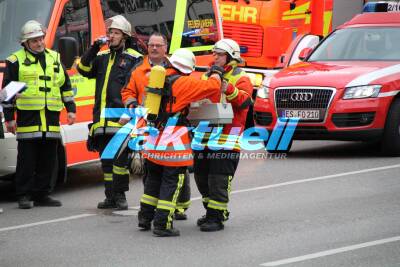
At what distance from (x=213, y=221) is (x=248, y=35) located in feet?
29.9

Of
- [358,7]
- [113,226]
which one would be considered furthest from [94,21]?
[358,7]

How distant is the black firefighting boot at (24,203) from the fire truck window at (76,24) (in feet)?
5.30

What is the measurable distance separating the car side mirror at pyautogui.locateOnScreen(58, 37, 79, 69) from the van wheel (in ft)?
14.7

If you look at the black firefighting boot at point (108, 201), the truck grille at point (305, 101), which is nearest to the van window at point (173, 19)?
the truck grille at point (305, 101)

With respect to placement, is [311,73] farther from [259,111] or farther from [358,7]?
[358,7]

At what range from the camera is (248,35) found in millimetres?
18562

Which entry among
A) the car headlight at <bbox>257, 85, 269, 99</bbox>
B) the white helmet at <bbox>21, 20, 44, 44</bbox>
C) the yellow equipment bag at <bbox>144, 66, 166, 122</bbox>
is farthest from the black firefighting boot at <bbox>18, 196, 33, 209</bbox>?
the car headlight at <bbox>257, 85, 269, 99</bbox>

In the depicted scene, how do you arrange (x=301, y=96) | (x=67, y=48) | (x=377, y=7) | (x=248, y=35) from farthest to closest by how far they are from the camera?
(x=248, y=35)
(x=377, y=7)
(x=301, y=96)
(x=67, y=48)

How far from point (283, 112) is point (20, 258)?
6166 millimetres

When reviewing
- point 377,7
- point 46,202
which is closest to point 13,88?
point 46,202

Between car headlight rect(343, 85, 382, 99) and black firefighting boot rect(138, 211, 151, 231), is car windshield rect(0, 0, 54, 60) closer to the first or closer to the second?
black firefighting boot rect(138, 211, 151, 231)

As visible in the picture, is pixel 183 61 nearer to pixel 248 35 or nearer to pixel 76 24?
pixel 76 24

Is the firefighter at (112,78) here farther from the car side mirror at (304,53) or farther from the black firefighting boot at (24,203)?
the car side mirror at (304,53)

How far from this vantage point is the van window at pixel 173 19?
12641 millimetres
